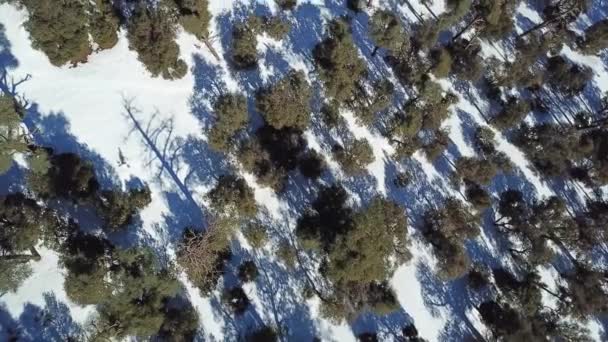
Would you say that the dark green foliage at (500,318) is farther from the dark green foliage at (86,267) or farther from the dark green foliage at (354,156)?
the dark green foliage at (86,267)

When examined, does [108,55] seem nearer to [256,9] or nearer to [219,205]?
[256,9]

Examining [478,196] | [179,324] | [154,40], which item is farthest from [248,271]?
[478,196]

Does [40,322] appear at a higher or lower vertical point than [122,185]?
lower

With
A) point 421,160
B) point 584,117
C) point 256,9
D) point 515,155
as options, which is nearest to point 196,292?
point 421,160

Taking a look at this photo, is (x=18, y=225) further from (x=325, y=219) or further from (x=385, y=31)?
(x=385, y=31)

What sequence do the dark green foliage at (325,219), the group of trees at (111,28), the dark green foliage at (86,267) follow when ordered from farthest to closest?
the dark green foliage at (325,219)
the group of trees at (111,28)
the dark green foliage at (86,267)

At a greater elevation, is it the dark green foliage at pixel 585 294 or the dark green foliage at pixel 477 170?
the dark green foliage at pixel 477 170

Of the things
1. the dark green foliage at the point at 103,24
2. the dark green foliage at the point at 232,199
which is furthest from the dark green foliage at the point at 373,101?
the dark green foliage at the point at 103,24
